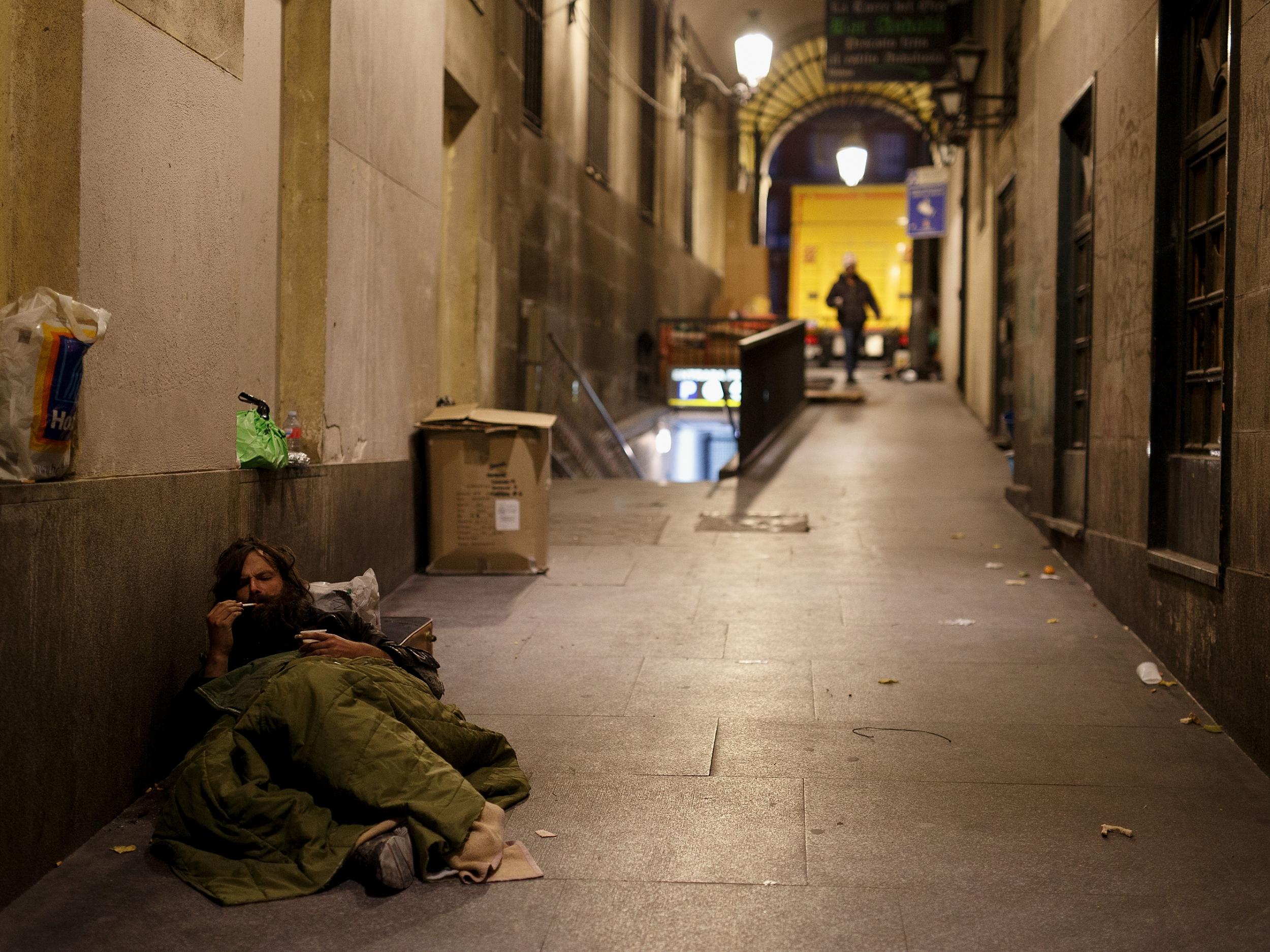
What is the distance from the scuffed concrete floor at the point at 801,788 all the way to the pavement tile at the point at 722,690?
0.02 meters

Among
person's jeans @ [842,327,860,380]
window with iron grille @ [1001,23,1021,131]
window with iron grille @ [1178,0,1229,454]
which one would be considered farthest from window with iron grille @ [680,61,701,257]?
window with iron grille @ [1178,0,1229,454]

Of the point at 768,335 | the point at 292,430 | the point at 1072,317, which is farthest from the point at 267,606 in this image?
the point at 768,335

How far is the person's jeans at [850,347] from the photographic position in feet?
63.0

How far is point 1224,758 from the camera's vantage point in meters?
4.32

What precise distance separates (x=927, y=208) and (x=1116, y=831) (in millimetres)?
16386

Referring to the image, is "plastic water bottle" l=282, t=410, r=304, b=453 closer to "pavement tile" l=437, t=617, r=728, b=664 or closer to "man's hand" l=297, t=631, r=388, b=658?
"pavement tile" l=437, t=617, r=728, b=664

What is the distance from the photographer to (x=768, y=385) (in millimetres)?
13453

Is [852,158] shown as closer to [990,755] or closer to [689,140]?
[689,140]

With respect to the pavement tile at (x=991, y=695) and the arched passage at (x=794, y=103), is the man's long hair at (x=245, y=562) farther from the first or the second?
the arched passage at (x=794, y=103)

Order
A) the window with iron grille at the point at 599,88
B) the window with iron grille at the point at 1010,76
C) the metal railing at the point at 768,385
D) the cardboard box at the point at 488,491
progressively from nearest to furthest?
1. the cardboard box at the point at 488,491
2. the metal railing at the point at 768,385
3. the window with iron grille at the point at 1010,76
4. the window with iron grille at the point at 599,88

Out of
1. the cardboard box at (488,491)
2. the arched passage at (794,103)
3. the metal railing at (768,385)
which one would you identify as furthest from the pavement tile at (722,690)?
the arched passage at (794,103)

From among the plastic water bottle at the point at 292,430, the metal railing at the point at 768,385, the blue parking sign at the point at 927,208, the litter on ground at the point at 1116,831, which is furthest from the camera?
the blue parking sign at the point at 927,208

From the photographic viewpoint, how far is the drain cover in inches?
367

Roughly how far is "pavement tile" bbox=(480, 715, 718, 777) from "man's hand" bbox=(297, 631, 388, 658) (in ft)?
2.46
